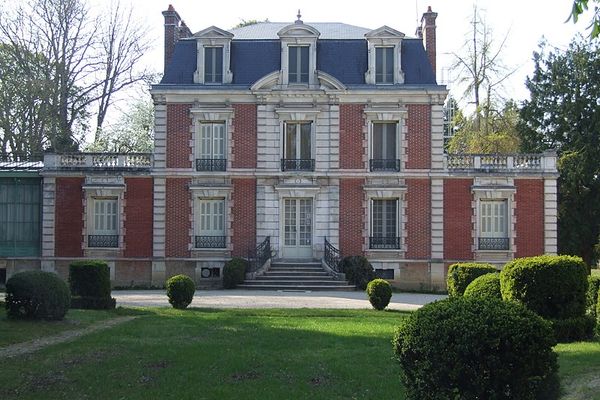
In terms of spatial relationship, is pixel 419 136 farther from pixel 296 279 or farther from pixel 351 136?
pixel 296 279

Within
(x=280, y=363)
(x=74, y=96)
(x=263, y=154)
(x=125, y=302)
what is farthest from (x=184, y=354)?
(x=74, y=96)

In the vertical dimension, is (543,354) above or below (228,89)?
below

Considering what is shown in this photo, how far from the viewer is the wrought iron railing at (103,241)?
2844 centimetres

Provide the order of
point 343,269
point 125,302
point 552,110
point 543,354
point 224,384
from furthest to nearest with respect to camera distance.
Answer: point 552,110 → point 343,269 → point 125,302 → point 224,384 → point 543,354

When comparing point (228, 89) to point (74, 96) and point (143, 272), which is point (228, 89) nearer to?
point (143, 272)

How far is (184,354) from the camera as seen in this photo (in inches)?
436

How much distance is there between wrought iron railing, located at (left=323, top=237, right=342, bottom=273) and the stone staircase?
340mm

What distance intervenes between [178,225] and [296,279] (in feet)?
16.9

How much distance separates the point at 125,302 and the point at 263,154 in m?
9.54

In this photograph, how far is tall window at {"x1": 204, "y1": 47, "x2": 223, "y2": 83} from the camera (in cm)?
2900

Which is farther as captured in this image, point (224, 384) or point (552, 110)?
point (552, 110)

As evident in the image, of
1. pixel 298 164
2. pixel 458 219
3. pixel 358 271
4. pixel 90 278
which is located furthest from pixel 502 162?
pixel 90 278

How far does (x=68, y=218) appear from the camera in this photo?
93.2 ft

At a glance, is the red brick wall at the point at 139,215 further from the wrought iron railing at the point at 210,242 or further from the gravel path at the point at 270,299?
the gravel path at the point at 270,299
